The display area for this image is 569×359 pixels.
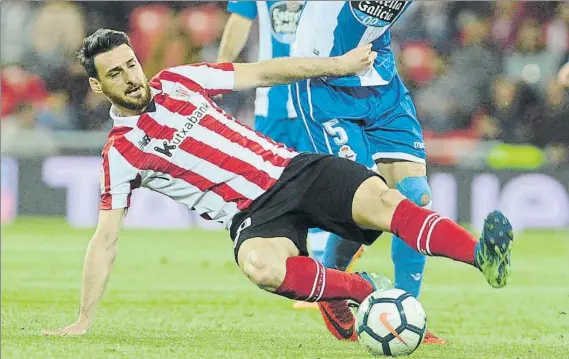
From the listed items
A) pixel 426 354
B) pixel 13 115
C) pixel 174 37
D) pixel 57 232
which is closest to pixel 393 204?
pixel 426 354

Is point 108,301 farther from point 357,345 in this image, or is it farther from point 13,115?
point 13,115

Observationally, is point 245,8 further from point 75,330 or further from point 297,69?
point 75,330

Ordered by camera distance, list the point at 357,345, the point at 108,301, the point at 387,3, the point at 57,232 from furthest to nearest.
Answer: the point at 57,232, the point at 108,301, the point at 387,3, the point at 357,345

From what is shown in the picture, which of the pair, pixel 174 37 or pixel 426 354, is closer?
pixel 426 354

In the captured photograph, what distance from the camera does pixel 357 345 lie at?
5.35 m

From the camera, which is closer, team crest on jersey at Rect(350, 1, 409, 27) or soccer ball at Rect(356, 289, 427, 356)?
soccer ball at Rect(356, 289, 427, 356)

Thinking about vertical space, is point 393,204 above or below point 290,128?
above

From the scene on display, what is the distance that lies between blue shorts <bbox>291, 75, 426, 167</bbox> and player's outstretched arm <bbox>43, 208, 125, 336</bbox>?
4.29 ft

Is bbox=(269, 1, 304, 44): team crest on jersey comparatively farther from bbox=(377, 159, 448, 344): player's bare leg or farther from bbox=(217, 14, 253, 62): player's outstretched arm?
bbox=(377, 159, 448, 344): player's bare leg

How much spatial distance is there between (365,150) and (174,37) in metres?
8.00

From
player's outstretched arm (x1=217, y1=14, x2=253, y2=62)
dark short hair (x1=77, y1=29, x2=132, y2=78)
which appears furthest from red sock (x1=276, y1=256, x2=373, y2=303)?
player's outstretched arm (x1=217, y1=14, x2=253, y2=62)

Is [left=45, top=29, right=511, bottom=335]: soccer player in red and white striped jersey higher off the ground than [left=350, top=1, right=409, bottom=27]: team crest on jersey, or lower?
lower

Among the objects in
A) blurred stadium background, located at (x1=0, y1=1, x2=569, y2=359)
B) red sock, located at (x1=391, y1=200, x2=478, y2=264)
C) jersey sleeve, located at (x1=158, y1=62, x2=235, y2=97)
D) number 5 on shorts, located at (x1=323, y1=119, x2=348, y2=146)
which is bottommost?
blurred stadium background, located at (x1=0, y1=1, x2=569, y2=359)

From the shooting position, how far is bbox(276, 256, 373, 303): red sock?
16.4ft
